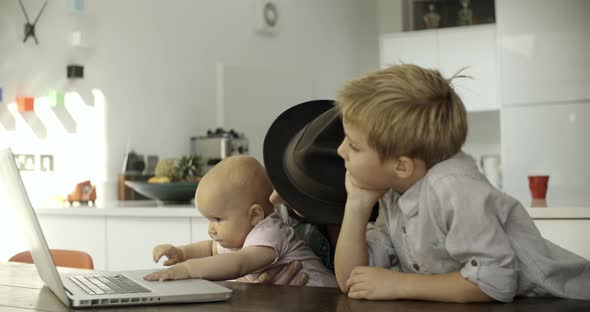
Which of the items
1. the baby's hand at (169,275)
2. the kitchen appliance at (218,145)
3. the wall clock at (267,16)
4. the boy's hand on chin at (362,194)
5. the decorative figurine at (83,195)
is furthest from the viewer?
the wall clock at (267,16)

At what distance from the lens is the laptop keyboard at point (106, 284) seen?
1.26 metres

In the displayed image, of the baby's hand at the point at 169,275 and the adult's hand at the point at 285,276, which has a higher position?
the baby's hand at the point at 169,275

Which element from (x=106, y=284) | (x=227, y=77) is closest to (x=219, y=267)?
(x=106, y=284)

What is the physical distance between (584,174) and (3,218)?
350 cm

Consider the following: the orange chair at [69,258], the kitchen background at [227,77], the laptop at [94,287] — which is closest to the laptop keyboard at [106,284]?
the laptop at [94,287]

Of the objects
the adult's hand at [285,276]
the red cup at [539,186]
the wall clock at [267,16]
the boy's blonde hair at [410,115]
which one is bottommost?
the adult's hand at [285,276]

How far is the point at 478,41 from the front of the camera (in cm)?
567

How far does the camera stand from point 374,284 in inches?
46.9

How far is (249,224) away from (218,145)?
10.6 feet

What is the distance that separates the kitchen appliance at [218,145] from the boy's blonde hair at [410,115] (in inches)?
140

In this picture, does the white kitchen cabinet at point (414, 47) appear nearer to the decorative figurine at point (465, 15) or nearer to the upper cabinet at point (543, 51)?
the decorative figurine at point (465, 15)

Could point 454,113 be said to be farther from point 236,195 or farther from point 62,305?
point 62,305

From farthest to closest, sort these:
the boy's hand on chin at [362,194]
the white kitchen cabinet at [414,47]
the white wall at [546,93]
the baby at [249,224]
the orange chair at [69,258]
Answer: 1. the white kitchen cabinet at [414,47]
2. the white wall at [546,93]
3. the orange chair at [69,258]
4. the baby at [249,224]
5. the boy's hand on chin at [362,194]

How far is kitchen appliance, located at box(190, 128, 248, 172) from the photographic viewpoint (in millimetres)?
4746
